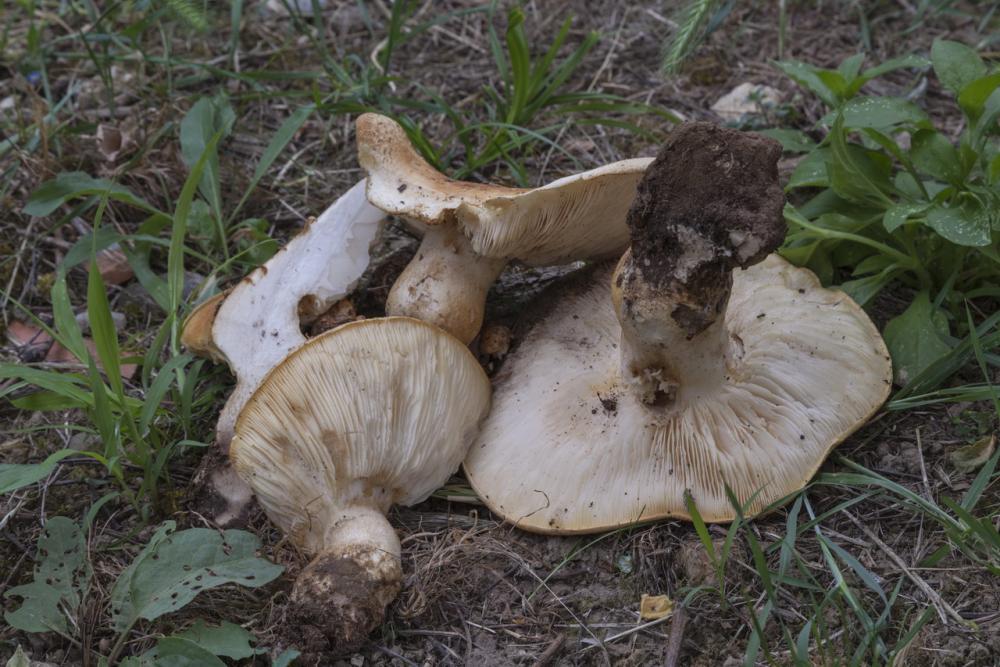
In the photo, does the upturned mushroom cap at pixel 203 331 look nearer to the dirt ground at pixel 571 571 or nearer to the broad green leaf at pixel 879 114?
the dirt ground at pixel 571 571

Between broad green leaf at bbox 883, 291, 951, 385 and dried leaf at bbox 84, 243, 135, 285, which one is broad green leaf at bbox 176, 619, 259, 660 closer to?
dried leaf at bbox 84, 243, 135, 285

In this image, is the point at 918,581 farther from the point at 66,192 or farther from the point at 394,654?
the point at 66,192

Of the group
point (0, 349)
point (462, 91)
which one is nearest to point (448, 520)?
point (0, 349)

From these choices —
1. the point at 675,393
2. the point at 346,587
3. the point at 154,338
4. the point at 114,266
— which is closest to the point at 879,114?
the point at 675,393

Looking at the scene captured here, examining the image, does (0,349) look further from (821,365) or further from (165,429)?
(821,365)

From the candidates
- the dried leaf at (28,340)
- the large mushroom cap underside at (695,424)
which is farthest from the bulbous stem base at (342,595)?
the dried leaf at (28,340)

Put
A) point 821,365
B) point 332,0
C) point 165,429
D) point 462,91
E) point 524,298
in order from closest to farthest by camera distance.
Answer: point 821,365
point 165,429
point 524,298
point 462,91
point 332,0

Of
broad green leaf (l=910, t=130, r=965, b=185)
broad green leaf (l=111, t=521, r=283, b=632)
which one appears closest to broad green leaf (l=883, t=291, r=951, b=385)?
broad green leaf (l=910, t=130, r=965, b=185)
